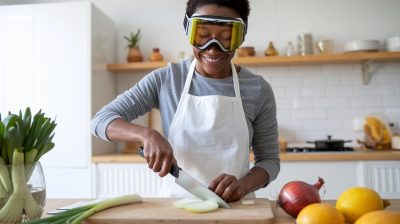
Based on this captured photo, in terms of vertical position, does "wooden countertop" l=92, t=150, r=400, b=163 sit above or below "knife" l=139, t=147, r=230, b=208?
below

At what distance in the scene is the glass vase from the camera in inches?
32.9

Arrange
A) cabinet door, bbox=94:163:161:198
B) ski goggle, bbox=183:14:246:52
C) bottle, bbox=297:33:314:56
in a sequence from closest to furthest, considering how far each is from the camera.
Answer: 1. ski goggle, bbox=183:14:246:52
2. cabinet door, bbox=94:163:161:198
3. bottle, bbox=297:33:314:56

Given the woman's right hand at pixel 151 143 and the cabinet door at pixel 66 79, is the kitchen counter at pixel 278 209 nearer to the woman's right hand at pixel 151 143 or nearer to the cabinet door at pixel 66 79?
the woman's right hand at pixel 151 143

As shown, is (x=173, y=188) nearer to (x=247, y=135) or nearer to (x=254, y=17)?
(x=247, y=135)

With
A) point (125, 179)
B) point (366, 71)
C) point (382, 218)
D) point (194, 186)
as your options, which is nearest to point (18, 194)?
point (194, 186)

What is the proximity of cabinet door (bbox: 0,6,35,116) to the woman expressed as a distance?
1785 millimetres

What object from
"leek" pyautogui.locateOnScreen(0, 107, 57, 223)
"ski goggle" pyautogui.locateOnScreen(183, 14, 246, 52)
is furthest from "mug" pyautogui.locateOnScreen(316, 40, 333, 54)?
"leek" pyautogui.locateOnScreen(0, 107, 57, 223)

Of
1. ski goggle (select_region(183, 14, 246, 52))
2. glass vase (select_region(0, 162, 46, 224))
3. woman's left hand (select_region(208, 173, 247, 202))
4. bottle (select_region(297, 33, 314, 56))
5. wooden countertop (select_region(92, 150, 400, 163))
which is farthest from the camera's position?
bottle (select_region(297, 33, 314, 56))

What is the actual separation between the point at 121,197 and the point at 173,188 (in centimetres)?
33

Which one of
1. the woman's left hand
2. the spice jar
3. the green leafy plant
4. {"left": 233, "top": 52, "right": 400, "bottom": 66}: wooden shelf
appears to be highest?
the green leafy plant

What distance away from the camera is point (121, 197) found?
1.02 metres

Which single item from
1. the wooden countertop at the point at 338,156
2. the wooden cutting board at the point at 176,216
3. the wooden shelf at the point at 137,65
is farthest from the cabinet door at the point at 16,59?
A: the wooden cutting board at the point at 176,216

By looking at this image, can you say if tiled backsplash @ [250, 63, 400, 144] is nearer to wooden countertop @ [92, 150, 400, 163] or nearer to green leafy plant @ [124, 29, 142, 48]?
wooden countertop @ [92, 150, 400, 163]

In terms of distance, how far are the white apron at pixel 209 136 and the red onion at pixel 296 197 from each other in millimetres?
363
